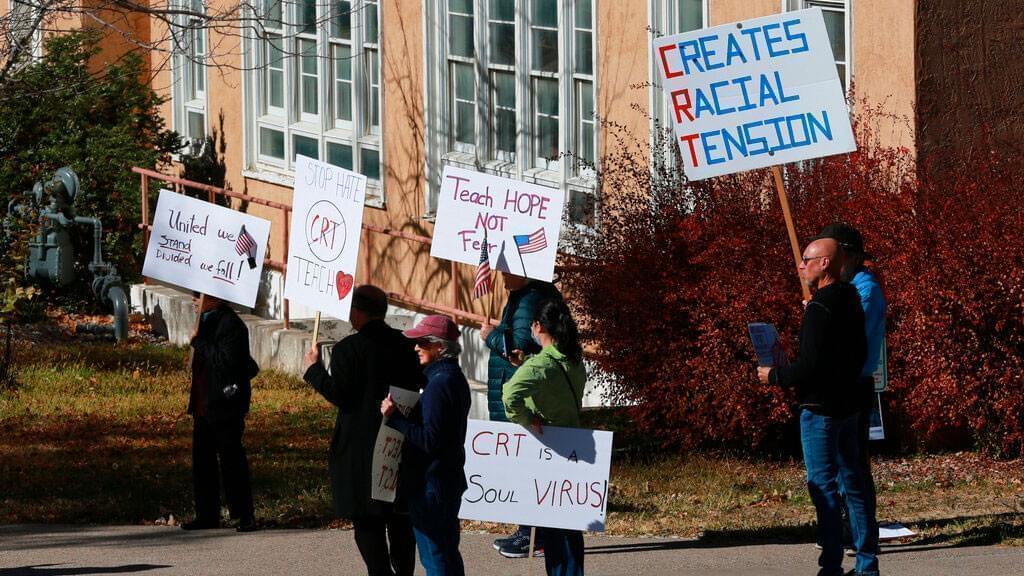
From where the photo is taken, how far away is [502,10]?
611 inches

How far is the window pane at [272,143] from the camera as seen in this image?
62.2 ft

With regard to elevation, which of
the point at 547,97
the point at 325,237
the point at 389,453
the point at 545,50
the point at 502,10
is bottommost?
the point at 389,453

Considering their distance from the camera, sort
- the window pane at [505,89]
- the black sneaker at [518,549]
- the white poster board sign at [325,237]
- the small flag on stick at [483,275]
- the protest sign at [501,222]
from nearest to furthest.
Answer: the black sneaker at [518,549], the small flag on stick at [483,275], the protest sign at [501,222], the white poster board sign at [325,237], the window pane at [505,89]

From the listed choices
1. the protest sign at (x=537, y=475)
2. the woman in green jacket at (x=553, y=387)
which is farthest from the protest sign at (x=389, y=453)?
the protest sign at (x=537, y=475)

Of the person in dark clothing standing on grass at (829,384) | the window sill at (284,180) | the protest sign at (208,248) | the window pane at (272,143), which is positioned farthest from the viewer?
the window pane at (272,143)

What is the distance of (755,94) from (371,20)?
931 cm

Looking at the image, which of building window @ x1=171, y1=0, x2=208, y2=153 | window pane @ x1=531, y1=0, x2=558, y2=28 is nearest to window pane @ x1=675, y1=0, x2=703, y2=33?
window pane @ x1=531, y1=0, x2=558, y2=28

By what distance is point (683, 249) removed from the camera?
11.0 m

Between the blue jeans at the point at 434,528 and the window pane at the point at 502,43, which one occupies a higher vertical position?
the window pane at the point at 502,43

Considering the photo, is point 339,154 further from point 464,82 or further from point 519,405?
point 519,405

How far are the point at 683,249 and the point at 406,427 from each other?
437 centimetres

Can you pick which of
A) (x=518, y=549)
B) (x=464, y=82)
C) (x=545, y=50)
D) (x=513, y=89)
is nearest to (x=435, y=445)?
(x=518, y=549)

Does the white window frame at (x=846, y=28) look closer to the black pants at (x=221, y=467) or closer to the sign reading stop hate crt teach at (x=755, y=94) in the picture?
the sign reading stop hate crt teach at (x=755, y=94)

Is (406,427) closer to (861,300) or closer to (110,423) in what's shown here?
(861,300)
